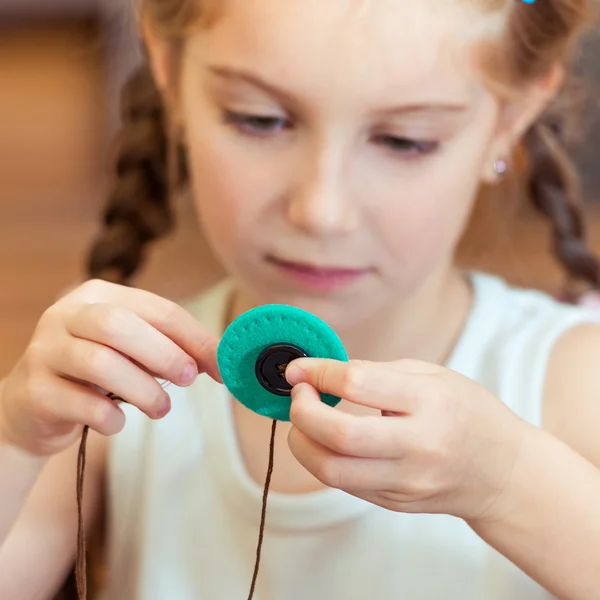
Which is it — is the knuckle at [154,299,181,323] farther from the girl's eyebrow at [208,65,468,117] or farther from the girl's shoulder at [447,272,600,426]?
the girl's shoulder at [447,272,600,426]

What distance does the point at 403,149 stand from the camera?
554 millimetres

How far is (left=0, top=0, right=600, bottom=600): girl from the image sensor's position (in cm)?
44

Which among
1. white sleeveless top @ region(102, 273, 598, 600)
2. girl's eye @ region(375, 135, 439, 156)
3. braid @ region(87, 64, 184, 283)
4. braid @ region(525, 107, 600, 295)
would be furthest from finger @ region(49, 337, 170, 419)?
braid @ region(525, 107, 600, 295)

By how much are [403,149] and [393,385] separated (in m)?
0.22

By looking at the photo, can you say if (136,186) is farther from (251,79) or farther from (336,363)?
(336,363)

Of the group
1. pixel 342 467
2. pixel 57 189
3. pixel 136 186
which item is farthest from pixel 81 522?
pixel 57 189

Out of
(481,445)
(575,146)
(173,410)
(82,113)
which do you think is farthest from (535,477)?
(82,113)

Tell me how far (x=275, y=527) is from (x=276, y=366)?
241 millimetres

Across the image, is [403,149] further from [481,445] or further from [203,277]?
[203,277]

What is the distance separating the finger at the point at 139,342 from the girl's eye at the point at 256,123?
179 mm

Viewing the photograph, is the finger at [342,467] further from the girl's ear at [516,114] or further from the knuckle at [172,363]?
the girl's ear at [516,114]

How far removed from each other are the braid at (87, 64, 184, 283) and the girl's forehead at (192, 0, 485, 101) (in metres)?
0.28

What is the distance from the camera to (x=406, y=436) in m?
0.40

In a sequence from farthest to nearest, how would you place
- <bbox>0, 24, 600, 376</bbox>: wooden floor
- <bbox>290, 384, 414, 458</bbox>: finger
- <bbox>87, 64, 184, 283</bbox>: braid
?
1. <bbox>0, 24, 600, 376</bbox>: wooden floor
2. <bbox>87, 64, 184, 283</bbox>: braid
3. <bbox>290, 384, 414, 458</bbox>: finger
